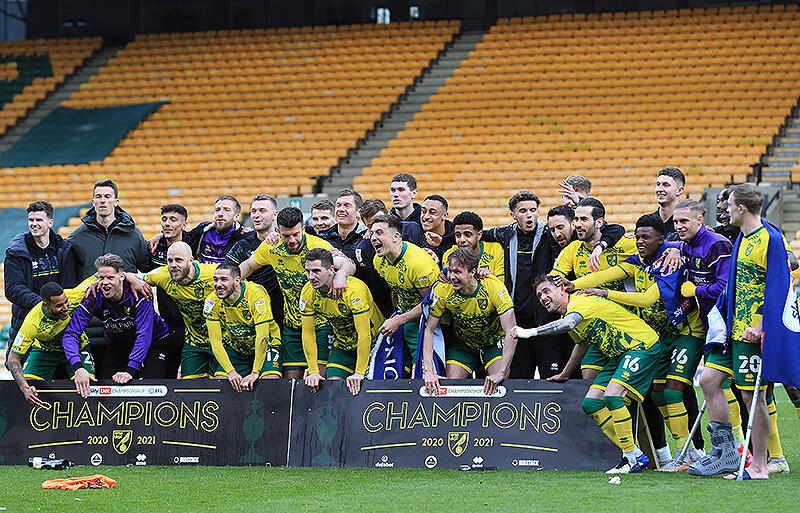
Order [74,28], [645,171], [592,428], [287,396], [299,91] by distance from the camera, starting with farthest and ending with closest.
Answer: [74,28]
[299,91]
[645,171]
[287,396]
[592,428]

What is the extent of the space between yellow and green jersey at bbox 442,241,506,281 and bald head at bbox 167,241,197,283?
222 centimetres

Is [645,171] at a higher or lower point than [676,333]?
higher

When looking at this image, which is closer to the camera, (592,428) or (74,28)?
(592,428)

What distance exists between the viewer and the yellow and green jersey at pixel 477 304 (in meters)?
8.41

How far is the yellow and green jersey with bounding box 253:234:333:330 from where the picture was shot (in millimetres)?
9039

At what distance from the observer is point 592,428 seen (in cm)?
818

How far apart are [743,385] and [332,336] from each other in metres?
3.58

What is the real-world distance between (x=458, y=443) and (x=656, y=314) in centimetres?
189

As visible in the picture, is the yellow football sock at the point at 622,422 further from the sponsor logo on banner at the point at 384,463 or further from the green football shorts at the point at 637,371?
the sponsor logo on banner at the point at 384,463

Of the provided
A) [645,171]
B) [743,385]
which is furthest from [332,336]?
[645,171]

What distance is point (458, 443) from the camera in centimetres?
842

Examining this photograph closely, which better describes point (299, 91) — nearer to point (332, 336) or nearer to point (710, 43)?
point (710, 43)

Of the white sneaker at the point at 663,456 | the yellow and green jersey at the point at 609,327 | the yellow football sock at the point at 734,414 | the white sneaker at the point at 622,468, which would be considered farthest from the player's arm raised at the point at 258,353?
the yellow football sock at the point at 734,414

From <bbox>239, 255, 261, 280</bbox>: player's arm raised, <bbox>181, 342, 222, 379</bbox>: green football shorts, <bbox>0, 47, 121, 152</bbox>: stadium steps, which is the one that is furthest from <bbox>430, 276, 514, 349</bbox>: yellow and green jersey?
<bbox>0, 47, 121, 152</bbox>: stadium steps
